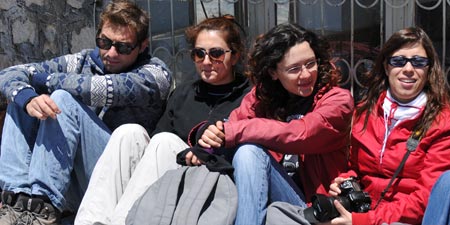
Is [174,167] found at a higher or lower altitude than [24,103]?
lower

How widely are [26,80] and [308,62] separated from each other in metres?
1.49

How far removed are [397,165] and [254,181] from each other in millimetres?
579

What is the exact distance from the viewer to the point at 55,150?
3.42 m

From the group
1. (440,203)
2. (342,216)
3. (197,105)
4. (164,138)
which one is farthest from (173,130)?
(440,203)

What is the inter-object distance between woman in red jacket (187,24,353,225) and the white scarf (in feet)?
0.62

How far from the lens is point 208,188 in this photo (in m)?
3.02

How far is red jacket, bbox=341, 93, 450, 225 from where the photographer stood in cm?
278

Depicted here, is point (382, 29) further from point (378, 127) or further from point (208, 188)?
point (208, 188)

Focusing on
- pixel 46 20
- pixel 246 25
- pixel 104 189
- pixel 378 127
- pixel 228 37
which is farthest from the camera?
pixel 46 20

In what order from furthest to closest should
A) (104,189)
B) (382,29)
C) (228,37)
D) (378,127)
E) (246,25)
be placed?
(246,25) < (382,29) < (228,37) < (104,189) < (378,127)

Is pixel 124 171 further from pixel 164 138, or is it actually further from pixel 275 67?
pixel 275 67

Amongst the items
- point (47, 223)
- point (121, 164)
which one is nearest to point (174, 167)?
point (121, 164)

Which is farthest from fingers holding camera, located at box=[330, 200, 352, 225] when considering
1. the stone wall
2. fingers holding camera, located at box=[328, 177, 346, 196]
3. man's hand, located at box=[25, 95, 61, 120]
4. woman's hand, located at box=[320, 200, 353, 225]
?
the stone wall

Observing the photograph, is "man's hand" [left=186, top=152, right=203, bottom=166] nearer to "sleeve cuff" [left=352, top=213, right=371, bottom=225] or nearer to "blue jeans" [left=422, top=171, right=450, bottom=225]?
"sleeve cuff" [left=352, top=213, right=371, bottom=225]
